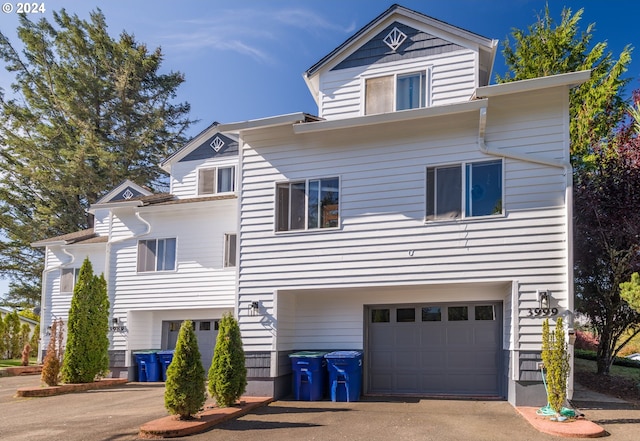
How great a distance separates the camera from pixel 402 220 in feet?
33.3

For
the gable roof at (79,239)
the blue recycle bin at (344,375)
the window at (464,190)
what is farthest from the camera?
the gable roof at (79,239)

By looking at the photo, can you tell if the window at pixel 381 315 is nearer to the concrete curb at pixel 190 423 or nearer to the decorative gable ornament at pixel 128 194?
the concrete curb at pixel 190 423

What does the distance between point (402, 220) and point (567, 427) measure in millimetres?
4503

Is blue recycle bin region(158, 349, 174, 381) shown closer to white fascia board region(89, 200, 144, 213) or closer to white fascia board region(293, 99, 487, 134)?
white fascia board region(89, 200, 144, 213)

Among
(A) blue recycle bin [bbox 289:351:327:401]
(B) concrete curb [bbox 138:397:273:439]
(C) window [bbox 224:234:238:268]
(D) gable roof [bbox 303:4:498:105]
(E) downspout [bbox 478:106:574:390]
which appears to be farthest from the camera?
(C) window [bbox 224:234:238:268]

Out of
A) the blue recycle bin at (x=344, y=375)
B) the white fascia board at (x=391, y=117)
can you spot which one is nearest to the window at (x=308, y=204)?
the white fascia board at (x=391, y=117)

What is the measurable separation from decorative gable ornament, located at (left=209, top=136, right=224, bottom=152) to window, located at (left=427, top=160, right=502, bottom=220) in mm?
8754

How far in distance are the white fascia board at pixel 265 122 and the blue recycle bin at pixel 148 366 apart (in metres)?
7.38

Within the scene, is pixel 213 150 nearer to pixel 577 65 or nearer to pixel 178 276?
pixel 178 276

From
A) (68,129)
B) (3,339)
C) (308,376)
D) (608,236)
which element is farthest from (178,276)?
(68,129)

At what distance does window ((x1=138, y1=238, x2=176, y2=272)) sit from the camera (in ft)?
50.1

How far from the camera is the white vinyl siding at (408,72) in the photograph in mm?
10961

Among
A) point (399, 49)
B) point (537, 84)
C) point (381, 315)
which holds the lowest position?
point (381, 315)

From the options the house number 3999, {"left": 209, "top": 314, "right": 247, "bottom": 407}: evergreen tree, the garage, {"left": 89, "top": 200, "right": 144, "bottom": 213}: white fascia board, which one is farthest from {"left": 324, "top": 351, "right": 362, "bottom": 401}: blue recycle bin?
{"left": 89, "top": 200, "right": 144, "bottom": 213}: white fascia board
